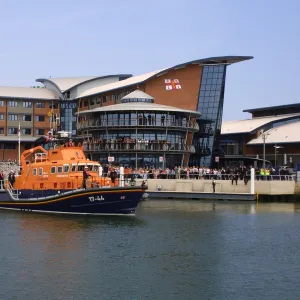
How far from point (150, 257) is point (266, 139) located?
6886 centimetres

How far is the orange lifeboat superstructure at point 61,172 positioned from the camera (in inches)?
1953

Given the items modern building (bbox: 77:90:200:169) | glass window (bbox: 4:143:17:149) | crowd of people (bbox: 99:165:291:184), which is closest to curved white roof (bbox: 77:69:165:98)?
modern building (bbox: 77:90:200:169)

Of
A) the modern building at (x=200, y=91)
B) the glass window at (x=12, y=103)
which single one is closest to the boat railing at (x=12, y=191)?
the modern building at (x=200, y=91)

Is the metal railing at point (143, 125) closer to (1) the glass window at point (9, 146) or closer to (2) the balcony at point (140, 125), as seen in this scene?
(2) the balcony at point (140, 125)

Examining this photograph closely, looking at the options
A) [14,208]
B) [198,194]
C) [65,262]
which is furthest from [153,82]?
[65,262]

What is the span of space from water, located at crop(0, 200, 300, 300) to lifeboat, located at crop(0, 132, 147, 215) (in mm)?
1258

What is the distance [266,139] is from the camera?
324ft

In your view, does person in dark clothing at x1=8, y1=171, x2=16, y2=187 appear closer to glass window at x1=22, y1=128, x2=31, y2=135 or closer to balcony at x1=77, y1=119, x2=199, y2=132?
balcony at x1=77, y1=119, x2=199, y2=132

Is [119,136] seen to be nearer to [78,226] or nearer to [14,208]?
[14,208]

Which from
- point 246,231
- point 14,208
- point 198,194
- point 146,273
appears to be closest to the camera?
point 146,273

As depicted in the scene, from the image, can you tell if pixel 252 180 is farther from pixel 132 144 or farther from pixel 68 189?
pixel 132 144

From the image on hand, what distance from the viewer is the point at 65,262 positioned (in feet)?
103

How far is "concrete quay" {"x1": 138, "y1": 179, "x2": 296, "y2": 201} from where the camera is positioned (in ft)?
221

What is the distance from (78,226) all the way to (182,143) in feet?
167
